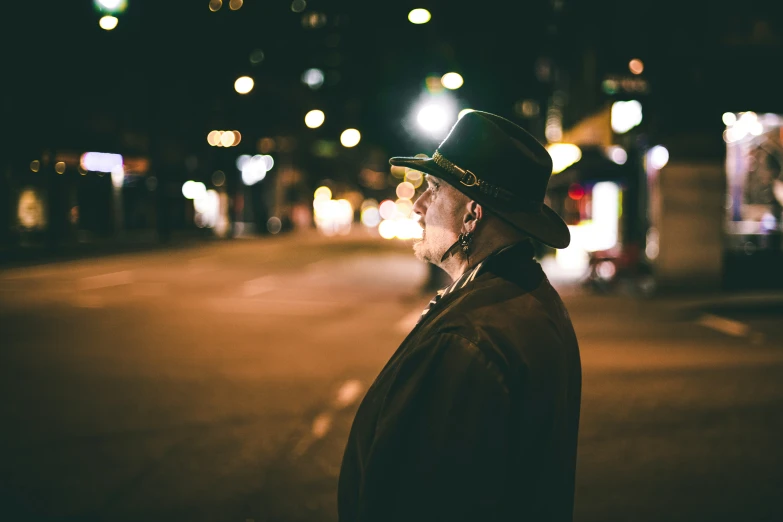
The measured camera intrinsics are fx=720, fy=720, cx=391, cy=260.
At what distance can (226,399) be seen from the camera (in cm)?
746

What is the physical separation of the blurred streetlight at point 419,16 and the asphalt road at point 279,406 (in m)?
5.49

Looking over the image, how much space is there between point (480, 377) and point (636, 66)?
17157 millimetres

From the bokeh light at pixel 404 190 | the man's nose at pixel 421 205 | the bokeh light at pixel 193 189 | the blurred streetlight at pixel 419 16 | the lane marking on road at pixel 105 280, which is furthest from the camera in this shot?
the bokeh light at pixel 404 190

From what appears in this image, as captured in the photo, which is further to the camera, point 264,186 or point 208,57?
point 264,186

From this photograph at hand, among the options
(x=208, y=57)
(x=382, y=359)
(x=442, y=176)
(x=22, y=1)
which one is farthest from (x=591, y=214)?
(x=442, y=176)

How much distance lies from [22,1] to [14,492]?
20.7 meters

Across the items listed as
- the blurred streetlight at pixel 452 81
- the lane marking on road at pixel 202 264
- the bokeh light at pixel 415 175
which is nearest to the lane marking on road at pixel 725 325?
the bokeh light at pixel 415 175

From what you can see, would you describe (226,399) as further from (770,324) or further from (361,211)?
(361,211)

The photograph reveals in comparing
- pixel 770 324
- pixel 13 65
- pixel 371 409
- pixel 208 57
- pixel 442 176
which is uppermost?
pixel 13 65

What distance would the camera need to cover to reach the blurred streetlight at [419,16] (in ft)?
41.6

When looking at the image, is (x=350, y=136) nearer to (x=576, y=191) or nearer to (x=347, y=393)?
(x=576, y=191)

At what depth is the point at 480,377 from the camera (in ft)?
5.11

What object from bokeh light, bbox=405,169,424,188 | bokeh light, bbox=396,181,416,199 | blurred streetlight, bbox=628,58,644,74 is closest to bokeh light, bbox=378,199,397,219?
bokeh light, bbox=396,181,416,199

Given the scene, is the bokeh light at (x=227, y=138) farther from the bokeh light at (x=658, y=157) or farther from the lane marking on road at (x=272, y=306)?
the bokeh light at (x=658, y=157)
